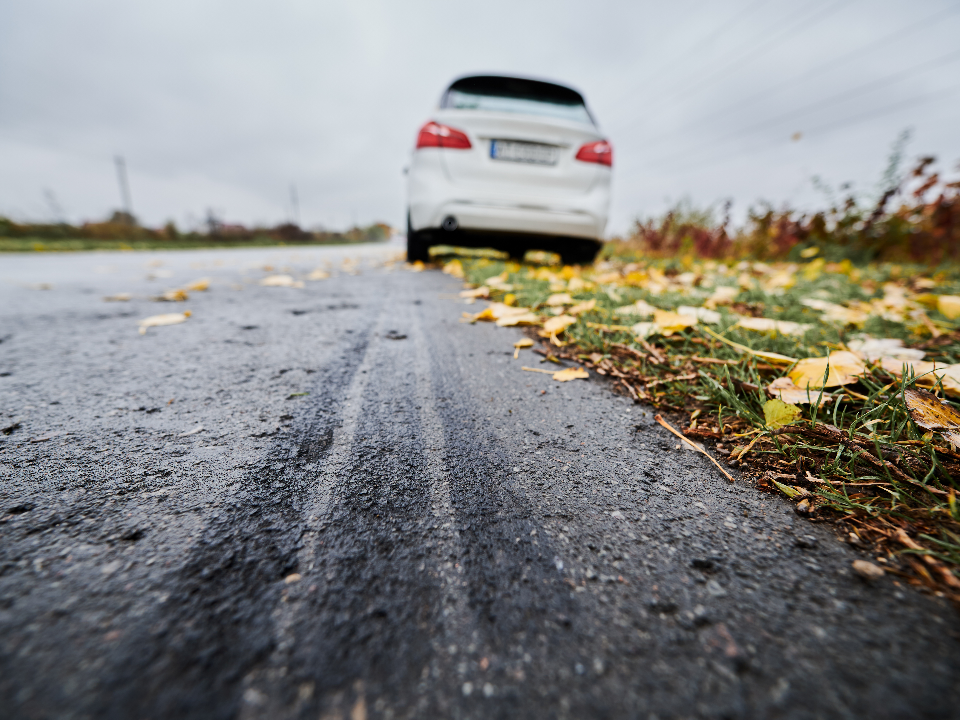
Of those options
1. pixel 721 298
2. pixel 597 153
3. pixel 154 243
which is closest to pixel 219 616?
pixel 721 298

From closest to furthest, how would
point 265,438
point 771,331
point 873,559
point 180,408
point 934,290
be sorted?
point 873,559, point 265,438, point 180,408, point 771,331, point 934,290

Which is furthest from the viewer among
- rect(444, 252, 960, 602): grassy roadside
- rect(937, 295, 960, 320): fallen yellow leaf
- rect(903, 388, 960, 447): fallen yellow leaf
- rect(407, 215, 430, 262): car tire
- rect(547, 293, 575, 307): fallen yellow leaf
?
rect(407, 215, 430, 262): car tire

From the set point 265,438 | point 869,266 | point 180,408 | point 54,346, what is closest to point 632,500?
point 265,438

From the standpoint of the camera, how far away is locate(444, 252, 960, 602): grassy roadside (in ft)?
2.04

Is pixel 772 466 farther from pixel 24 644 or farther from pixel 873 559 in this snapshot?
pixel 24 644

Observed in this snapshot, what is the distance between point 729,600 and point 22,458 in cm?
126

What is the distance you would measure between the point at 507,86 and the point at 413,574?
4.10 metres

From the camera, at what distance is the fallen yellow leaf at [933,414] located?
0.75m

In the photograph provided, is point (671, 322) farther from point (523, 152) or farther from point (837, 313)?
point (523, 152)

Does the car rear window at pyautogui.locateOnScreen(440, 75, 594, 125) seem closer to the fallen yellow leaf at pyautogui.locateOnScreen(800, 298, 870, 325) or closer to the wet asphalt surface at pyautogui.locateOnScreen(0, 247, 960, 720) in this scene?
the fallen yellow leaf at pyautogui.locateOnScreen(800, 298, 870, 325)

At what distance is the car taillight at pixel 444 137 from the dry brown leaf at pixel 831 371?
2.87 m

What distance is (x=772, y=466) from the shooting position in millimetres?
776

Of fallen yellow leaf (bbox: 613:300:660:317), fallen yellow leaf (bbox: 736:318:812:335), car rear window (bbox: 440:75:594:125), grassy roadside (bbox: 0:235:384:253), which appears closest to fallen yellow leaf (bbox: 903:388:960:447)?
fallen yellow leaf (bbox: 736:318:812:335)

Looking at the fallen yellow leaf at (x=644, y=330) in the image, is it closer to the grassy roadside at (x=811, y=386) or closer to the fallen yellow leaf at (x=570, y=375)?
the grassy roadside at (x=811, y=386)
